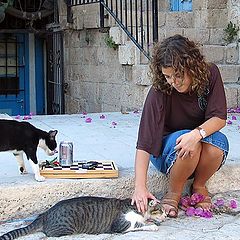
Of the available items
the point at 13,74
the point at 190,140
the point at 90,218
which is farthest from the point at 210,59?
the point at 90,218

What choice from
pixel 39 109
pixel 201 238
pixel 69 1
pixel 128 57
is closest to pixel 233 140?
pixel 201 238

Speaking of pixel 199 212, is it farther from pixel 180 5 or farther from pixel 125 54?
pixel 180 5

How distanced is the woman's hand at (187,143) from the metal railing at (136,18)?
341cm

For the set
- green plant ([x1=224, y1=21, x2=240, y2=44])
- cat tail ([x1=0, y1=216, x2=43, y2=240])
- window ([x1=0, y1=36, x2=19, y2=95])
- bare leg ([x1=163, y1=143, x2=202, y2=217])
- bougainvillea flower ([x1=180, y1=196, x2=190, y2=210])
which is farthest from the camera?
window ([x1=0, y1=36, x2=19, y2=95])

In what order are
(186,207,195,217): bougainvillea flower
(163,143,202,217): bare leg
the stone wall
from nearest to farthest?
(163,143,202,217): bare leg → (186,207,195,217): bougainvillea flower → the stone wall

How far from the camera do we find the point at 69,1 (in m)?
8.56

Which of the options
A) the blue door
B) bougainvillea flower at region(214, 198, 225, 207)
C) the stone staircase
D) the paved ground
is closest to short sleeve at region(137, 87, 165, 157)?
the paved ground

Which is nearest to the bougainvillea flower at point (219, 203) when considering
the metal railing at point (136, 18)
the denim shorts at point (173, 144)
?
the denim shorts at point (173, 144)

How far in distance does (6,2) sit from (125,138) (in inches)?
163

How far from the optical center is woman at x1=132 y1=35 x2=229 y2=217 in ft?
10.3

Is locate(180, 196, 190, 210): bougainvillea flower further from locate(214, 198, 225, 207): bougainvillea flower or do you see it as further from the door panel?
the door panel

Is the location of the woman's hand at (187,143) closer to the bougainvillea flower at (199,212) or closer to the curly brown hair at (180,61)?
the curly brown hair at (180,61)

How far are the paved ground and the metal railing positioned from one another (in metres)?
0.98

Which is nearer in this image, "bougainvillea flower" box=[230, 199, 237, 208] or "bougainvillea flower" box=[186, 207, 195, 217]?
"bougainvillea flower" box=[186, 207, 195, 217]
